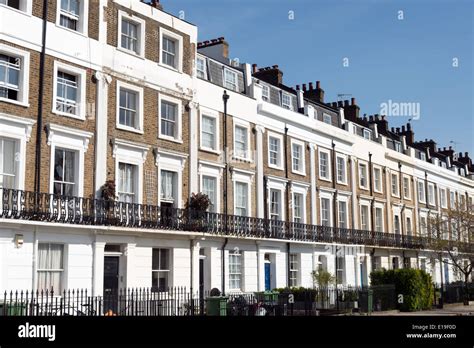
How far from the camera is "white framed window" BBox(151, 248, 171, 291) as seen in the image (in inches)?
857

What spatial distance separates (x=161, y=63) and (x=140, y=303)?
389 inches

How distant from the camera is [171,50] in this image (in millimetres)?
24484

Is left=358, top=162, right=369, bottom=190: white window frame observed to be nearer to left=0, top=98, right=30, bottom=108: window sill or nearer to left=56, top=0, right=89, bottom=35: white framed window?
left=56, top=0, right=89, bottom=35: white framed window

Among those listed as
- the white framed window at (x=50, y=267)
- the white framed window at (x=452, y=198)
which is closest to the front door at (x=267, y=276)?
the white framed window at (x=50, y=267)

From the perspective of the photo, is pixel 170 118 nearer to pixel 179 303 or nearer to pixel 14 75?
pixel 14 75

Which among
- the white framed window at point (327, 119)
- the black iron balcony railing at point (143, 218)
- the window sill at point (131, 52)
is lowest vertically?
the black iron balcony railing at point (143, 218)

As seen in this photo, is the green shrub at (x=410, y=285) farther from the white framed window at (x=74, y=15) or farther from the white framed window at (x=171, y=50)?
the white framed window at (x=74, y=15)

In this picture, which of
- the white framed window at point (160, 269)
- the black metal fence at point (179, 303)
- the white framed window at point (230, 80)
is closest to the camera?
the black metal fence at point (179, 303)

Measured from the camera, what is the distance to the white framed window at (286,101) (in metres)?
32.9

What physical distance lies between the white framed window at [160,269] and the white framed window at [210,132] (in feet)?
17.4

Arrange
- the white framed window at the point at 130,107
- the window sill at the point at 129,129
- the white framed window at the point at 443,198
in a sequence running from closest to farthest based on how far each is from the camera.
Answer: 1. the window sill at the point at 129,129
2. the white framed window at the point at 130,107
3. the white framed window at the point at 443,198

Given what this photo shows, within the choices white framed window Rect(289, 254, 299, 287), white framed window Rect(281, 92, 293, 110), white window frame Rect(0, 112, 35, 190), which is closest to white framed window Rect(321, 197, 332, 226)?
white framed window Rect(289, 254, 299, 287)
